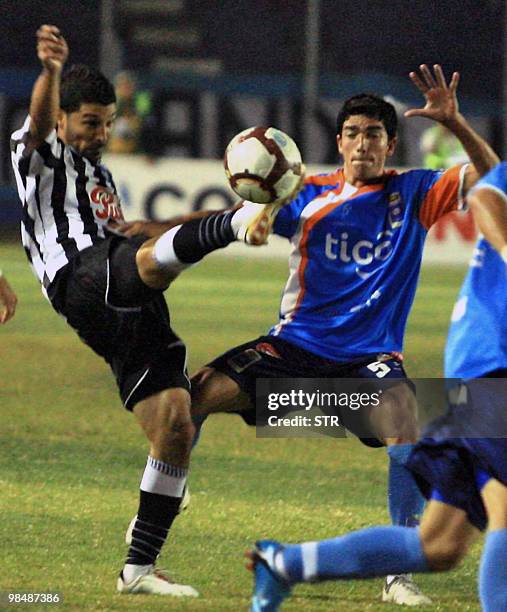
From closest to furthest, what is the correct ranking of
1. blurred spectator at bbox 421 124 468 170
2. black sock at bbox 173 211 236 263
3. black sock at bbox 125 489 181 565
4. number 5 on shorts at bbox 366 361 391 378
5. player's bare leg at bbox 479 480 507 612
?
player's bare leg at bbox 479 480 507 612 < black sock at bbox 173 211 236 263 < black sock at bbox 125 489 181 565 < number 5 on shorts at bbox 366 361 391 378 < blurred spectator at bbox 421 124 468 170

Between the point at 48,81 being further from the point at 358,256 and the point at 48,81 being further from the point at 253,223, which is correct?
the point at 358,256

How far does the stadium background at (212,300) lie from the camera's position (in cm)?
609

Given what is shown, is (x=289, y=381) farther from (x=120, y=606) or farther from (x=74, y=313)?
(x=120, y=606)

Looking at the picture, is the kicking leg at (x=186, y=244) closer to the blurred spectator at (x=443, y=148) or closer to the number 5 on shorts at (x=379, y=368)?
the number 5 on shorts at (x=379, y=368)

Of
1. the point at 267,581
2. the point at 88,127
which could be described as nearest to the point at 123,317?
the point at 88,127

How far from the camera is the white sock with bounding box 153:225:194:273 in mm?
5332

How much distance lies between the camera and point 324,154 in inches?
953

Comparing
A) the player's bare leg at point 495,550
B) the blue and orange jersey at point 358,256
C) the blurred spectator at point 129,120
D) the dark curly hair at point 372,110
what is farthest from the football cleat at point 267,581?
the blurred spectator at point 129,120

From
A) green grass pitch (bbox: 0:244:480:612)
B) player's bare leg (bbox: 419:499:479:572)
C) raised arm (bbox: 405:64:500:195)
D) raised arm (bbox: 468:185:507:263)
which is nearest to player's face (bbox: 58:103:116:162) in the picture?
raised arm (bbox: 405:64:500:195)

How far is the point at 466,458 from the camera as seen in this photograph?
415 centimetres

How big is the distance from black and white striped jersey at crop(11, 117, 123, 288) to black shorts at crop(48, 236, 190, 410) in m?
0.09

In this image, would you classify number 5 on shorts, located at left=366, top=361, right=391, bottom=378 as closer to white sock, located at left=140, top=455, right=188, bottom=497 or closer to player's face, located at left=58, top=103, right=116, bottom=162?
white sock, located at left=140, top=455, right=188, bottom=497

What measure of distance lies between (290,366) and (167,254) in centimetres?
90

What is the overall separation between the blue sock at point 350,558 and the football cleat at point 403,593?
1.15 metres
